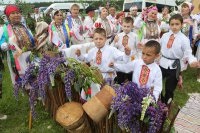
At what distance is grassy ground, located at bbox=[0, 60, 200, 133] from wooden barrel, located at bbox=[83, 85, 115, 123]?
5.54 feet

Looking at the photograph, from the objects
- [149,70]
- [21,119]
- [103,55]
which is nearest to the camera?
[149,70]

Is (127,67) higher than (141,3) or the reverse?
the reverse

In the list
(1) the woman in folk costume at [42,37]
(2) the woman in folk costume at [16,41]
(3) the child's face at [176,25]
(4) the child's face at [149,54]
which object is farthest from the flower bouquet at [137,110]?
(2) the woman in folk costume at [16,41]

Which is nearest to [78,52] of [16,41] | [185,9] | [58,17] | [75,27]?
[16,41]

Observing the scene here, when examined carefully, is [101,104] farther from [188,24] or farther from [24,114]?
[188,24]

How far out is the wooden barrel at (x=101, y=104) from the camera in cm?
339

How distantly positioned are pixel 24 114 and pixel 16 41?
1436 mm

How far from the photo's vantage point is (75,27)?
7.00m

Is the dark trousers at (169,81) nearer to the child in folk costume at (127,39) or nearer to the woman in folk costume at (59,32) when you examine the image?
the child in folk costume at (127,39)

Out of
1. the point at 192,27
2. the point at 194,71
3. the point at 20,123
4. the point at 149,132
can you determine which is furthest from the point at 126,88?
the point at 194,71

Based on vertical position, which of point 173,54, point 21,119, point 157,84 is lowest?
point 21,119

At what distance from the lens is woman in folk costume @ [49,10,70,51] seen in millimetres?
6270

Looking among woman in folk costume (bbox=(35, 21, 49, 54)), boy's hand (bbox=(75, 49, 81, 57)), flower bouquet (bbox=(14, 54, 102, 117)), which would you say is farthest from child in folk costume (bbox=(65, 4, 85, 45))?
flower bouquet (bbox=(14, 54, 102, 117))

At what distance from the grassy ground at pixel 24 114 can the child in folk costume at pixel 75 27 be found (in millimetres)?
1617
